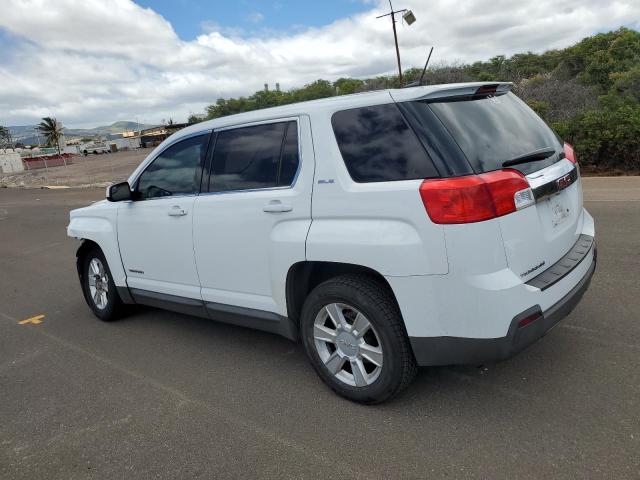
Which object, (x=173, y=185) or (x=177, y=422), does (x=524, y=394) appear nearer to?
(x=177, y=422)

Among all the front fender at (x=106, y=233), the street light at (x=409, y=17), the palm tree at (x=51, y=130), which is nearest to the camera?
the front fender at (x=106, y=233)

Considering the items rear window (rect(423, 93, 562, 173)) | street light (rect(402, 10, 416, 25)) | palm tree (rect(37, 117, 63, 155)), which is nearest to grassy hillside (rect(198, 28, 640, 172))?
street light (rect(402, 10, 416, 25))

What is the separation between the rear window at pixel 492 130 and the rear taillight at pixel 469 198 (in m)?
0.12

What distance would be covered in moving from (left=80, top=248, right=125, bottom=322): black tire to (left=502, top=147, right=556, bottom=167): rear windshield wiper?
12.8 ft

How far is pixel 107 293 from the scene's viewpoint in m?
5.21

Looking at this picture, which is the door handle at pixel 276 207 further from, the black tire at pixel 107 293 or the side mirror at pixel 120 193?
the black tire at pixel 107 293

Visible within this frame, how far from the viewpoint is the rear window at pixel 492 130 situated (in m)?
2.78

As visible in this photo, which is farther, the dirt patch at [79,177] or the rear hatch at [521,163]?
the dirt patch at [79,177]

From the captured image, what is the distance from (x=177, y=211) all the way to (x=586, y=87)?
82.5 ft

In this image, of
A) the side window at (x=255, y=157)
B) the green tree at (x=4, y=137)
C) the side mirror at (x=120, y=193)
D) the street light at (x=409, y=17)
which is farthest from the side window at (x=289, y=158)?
the green tree at (x=4, y=137)

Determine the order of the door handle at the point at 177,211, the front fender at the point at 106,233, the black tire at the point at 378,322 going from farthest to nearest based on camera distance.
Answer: the front fender at the point at 106,233 → the door handle at the point at 177,211 → the black tire at the point at 378,322

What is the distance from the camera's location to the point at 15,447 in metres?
3.17

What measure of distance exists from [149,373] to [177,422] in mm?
877

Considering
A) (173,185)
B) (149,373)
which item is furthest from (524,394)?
(173,185)
